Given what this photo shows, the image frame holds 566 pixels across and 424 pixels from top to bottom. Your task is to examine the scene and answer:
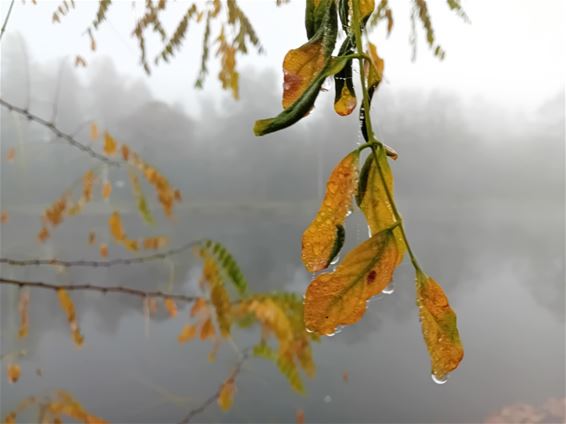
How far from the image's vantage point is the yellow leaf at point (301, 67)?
11cm

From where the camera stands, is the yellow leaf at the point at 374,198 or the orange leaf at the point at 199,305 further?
the orange leaf at the point at 199,305

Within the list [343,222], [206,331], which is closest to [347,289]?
[343,222]

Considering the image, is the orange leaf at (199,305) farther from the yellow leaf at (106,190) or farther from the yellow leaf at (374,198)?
the yellow leaf at (374,198)

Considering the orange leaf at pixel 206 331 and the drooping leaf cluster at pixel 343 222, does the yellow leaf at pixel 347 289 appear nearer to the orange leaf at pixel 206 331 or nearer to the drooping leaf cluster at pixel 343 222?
the drooping leaf cluster at pixel 343 222

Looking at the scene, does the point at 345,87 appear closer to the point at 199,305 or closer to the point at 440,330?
Answer: the point at 440,330

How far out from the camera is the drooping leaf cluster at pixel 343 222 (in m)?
0.09

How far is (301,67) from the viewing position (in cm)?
11

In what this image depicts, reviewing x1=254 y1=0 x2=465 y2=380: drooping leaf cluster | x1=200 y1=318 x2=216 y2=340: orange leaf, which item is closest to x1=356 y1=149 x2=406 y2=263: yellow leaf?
x1=254 y1=0 x2=465 y2=380: drooping leaf cluster

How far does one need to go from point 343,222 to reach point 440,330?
0.03m

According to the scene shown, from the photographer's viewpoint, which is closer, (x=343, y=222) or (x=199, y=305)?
(x=343, y=222)

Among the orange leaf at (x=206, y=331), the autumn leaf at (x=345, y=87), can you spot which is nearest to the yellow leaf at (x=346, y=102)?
the autumn leaf at (x=345, y=87)

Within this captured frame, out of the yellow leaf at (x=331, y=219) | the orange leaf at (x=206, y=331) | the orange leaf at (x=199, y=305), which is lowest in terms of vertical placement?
the yellow leaf at (x=331, y=219)

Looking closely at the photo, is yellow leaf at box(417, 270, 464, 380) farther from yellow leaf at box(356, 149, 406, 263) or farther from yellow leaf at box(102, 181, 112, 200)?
yellow leaf at box(102, 181, 112, 200)

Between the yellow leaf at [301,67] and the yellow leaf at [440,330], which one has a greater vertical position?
the yellow leaf at [301,67]
